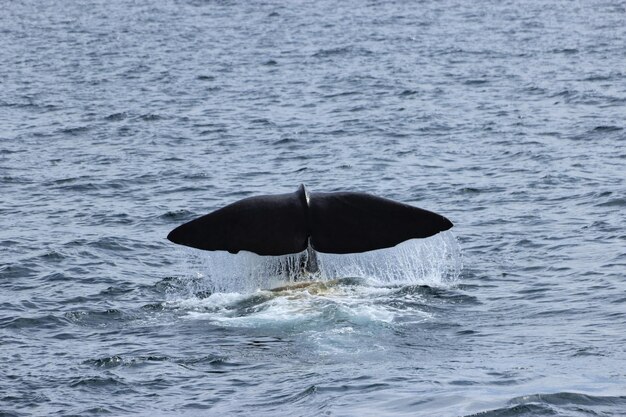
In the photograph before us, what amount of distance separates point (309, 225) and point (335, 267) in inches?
74.7

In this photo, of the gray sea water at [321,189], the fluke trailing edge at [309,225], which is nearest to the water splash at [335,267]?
the gray sea water at [321,189]

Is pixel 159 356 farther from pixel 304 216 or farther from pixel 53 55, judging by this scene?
pixel 53 55

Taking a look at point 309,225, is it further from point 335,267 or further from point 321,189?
point 321,189

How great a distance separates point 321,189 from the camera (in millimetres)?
22984

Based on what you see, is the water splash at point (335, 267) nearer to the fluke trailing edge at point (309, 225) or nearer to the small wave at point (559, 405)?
the fluke trailing edge at point (309, 225)

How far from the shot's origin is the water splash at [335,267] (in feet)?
49.3

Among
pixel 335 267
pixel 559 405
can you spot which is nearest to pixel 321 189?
pixel 335 267

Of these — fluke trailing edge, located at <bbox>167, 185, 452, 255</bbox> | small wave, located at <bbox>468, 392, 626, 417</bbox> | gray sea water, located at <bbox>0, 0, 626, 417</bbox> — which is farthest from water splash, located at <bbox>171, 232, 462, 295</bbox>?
small wave, located at <bbox>468, 392, 626, 417</bbox>

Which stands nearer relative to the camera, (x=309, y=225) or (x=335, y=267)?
(x=309, y=225)

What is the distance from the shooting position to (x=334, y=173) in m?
24.3

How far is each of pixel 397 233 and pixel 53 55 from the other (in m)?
29.9

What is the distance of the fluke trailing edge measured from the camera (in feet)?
44.7

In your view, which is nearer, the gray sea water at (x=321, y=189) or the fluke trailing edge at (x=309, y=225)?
the gray sea water at (x=321, y=189)

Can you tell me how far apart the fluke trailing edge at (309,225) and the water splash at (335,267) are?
3.34 feet
